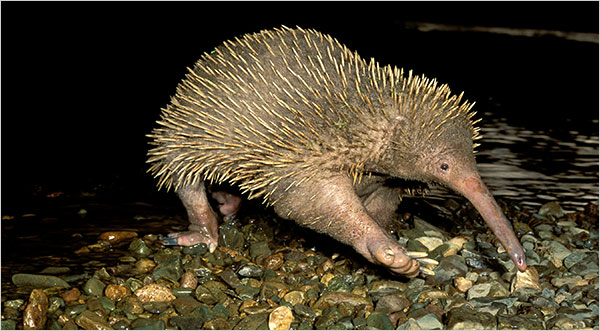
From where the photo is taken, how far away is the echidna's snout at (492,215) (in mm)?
4566

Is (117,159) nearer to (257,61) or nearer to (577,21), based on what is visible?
(257,61)

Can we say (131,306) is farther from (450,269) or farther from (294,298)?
(450,269)

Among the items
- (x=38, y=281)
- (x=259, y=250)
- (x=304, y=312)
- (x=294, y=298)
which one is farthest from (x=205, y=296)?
(x=38, y=281)

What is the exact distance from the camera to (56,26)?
23953 millimetres

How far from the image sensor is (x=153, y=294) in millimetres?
4965

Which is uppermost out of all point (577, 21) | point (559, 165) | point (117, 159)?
point (577, 21)

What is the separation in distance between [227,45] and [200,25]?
70.2 ft

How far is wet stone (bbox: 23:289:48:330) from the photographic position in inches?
178

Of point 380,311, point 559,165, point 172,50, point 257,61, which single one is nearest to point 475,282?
point 380,311

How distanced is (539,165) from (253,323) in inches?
226

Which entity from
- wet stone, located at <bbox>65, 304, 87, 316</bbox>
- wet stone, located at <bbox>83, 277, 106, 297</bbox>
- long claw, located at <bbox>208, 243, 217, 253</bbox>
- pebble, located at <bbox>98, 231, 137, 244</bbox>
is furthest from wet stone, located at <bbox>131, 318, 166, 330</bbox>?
pebble, located at <bbox>98, 231, 137, 244</bbox>

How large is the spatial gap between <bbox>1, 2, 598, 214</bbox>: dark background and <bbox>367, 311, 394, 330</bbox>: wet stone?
11.4 ft

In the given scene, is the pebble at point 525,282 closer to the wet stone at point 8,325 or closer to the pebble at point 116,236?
the pebble at point 116,236

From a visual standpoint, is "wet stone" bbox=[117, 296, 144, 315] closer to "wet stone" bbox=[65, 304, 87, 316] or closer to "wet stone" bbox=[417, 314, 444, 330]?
"wet stone" bbox=[65, 304, 87, 316]
